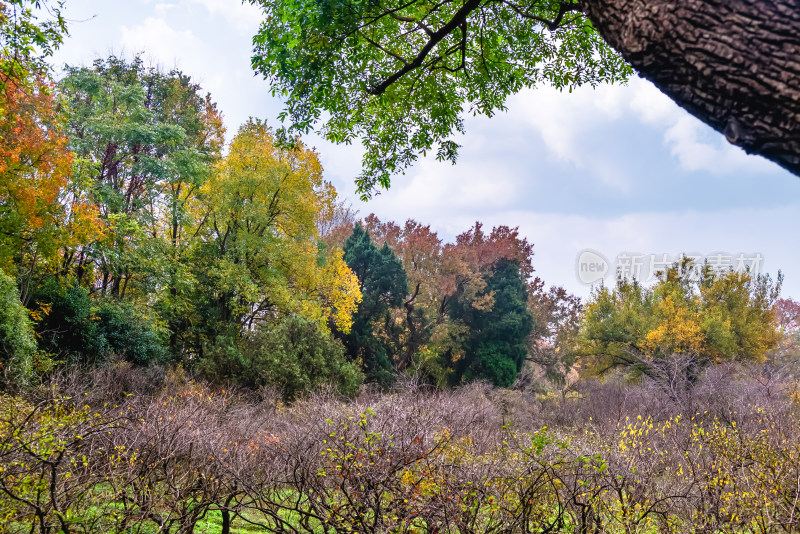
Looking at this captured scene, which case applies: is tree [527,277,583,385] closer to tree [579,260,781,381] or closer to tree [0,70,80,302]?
tree [579,260,781,381]

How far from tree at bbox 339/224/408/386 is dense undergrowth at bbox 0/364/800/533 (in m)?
12.1

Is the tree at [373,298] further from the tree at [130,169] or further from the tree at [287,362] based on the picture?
the tree at [130,169]

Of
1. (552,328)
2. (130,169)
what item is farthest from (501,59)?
(552,328)

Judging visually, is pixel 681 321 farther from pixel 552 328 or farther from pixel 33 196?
pixel 33 196

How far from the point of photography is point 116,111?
16797 millimetres

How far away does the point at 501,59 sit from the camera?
5191 millimetres

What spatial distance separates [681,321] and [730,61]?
2419 cm

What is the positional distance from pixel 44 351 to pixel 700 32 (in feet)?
43.4

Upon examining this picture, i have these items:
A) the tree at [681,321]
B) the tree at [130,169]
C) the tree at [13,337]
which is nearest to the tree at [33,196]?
the tree at [130,169]

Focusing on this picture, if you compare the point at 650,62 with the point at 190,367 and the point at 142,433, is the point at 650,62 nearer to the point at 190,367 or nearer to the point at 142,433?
the point at 142,433

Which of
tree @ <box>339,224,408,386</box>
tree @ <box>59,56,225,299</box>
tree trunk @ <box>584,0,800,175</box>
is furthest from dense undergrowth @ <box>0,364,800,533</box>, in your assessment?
tree @ <box>339,224,408,386</box>

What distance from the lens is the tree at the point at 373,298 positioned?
21297 millimetres

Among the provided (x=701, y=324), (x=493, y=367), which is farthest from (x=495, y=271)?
(x=701, y=324)

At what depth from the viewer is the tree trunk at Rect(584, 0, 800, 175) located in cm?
131
